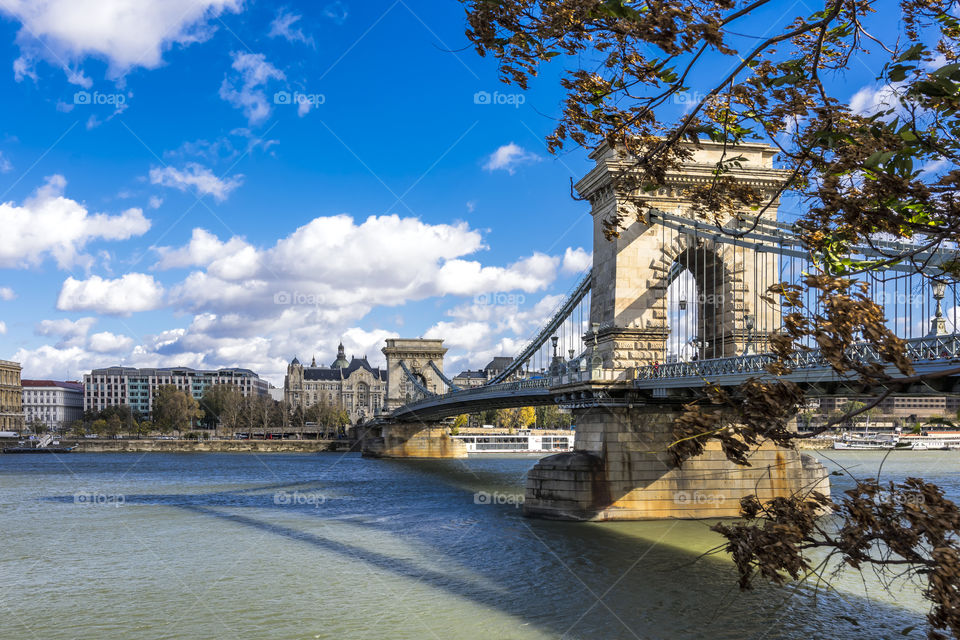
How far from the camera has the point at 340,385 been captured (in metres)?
182

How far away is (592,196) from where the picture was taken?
30.6m

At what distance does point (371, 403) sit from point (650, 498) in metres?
153

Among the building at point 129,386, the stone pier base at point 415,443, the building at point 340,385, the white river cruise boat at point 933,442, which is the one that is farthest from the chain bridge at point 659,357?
the building at point 129,386

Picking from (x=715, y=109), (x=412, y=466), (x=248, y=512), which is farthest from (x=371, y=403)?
(x=715, y=109)

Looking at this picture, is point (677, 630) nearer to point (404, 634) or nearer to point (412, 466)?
point (404, 634)

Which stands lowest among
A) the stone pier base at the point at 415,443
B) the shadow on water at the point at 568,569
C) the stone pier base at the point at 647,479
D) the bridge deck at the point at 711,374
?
the stone pier base at the point at 415,443

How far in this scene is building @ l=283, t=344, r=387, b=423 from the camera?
581 feet

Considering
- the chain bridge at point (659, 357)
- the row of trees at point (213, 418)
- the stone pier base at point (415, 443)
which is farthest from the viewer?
the row of trees at point (213, 418)

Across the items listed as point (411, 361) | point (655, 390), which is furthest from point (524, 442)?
point (655, 390)

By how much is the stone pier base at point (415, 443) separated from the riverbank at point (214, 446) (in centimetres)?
1684

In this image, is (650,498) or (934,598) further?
(650,498)

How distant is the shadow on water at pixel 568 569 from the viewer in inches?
620

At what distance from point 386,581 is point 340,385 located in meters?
164

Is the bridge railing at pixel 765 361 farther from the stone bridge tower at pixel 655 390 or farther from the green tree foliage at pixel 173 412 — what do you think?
the green tree foliage at pixel 173 412
